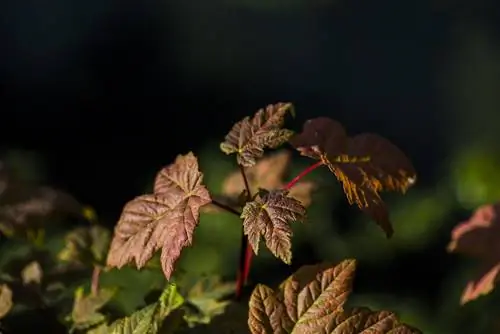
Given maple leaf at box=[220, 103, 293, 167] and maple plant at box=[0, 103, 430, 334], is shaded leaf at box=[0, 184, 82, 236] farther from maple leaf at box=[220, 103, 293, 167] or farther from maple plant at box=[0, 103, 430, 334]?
maple leaf at box=[220, 103, 293, 167]

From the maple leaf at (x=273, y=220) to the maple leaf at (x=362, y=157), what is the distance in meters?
0.11

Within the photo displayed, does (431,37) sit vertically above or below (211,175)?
above

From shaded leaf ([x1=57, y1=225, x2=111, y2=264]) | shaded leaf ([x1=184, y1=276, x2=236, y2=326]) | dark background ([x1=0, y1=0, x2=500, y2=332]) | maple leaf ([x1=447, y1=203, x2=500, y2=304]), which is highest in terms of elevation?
dark background ([x1=0, y1=0, x2=500, y2=332])

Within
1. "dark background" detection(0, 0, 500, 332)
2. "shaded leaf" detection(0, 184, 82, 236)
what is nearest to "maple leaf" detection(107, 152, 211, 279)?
"shaded leaf" detection(0, 184, 82, 236)

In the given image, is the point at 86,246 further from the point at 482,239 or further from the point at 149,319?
the point at 482,239

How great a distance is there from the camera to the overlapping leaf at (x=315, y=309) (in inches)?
39.6

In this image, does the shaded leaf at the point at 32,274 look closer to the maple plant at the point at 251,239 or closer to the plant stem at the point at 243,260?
the maple plant at the point at 251,239

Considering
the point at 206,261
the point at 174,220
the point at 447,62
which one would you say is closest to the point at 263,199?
the point at 174,220

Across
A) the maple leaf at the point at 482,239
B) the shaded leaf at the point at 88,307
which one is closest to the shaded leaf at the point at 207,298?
the shaded leaf at the point at 88,307

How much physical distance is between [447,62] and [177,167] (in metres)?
2.91

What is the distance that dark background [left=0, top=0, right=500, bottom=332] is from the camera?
11.7 feet

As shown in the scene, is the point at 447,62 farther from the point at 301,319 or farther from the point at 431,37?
the point at 301,319

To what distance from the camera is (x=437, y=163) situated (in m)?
3.66

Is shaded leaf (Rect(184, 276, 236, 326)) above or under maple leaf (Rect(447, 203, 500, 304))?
under
